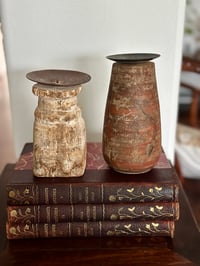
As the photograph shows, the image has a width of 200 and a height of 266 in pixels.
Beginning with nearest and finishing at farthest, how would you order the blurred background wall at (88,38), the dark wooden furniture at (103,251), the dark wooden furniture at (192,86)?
the dark wooden furniture at (103,251) < the blurred background wall at (88,38) < the dark wooden furniture at (192,86)

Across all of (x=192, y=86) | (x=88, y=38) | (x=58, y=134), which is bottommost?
(x=192, y=86)

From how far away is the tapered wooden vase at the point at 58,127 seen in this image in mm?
597

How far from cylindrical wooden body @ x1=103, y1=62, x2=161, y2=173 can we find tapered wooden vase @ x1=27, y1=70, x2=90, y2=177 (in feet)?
0.17

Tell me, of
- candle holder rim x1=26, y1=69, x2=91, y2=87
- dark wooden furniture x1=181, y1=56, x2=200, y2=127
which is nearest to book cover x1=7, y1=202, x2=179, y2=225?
candle holder rim x1=26, y1=69, x2=91, y2=87

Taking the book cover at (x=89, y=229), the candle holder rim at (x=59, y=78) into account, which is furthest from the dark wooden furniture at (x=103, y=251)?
the candle holder rim at (x=59, y=78)

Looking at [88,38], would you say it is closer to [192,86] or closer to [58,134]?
[58,134]

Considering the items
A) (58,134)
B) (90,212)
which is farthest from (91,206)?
(58,134)

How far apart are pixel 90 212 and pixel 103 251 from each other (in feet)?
0.21

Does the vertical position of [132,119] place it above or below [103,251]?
above

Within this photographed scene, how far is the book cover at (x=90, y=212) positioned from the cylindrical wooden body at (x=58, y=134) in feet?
0.19

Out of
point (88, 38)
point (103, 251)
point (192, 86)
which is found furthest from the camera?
point (192, 86)

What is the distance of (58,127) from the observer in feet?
2.00

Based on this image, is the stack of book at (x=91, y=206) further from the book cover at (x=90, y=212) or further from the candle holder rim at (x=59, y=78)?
the candle holder rim at (x=59, y=78)

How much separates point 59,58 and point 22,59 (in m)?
0.08
